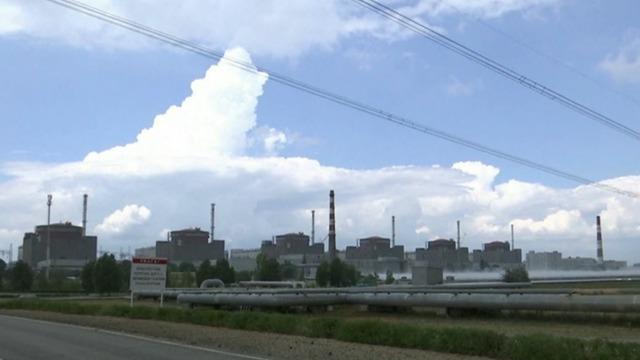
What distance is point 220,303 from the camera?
47.4 meters

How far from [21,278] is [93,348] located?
4455 inches

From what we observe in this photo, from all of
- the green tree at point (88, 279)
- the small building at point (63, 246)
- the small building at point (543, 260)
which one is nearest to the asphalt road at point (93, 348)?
the green tree at point (88, 279)

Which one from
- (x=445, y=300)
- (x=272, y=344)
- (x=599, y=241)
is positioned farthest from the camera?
(x=599, y=241)

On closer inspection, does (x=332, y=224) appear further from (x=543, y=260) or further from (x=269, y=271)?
(x=543, y=260)

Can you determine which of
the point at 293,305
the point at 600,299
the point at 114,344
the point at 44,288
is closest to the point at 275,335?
the point at 114,344

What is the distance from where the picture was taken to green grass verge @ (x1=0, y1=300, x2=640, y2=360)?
15.0 metres

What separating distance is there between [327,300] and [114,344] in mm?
22345

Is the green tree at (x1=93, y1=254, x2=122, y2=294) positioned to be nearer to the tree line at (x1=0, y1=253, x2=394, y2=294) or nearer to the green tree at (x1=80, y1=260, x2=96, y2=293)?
the tree line at (x1=0, y1=253, x2=394, y2=294)

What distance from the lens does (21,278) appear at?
403ft

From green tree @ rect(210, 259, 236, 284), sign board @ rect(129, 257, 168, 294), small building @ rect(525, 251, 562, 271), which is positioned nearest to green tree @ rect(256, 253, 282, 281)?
green tree @ rect(210, 259, 236, 284)

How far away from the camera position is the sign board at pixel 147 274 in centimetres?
3984

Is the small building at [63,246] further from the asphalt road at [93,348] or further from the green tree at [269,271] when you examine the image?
the asphalt road at [93,348]

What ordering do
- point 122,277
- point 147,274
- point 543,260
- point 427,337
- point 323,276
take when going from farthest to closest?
point 543,260
point 122,277
point 323,276
point 147,274
point 427,337

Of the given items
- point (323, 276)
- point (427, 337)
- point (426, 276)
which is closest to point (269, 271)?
point (323, 276)
